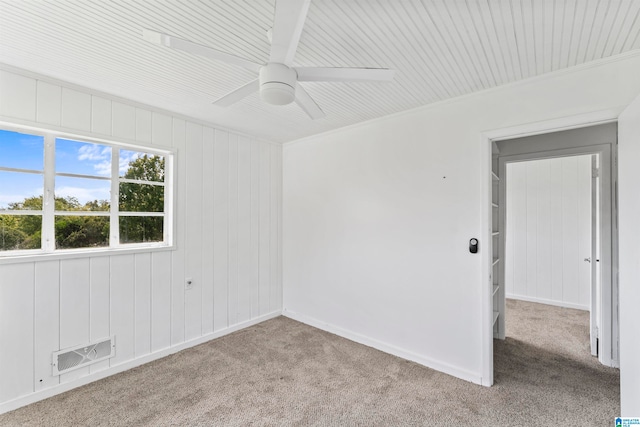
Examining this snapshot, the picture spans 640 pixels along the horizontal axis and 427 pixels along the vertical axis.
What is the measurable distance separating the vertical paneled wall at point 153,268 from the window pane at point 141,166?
17 cm

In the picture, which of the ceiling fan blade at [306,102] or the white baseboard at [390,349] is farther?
the white baseboard at [390,349]

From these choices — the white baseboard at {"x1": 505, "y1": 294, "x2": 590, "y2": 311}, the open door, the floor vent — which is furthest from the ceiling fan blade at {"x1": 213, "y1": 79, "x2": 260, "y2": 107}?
the white baseboard at {"x1": 505, "y1": 294, "x2": 590, "y2": 311}

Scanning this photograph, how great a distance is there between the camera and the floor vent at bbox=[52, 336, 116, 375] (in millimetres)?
2242

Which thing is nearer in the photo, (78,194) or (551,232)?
(78,194)

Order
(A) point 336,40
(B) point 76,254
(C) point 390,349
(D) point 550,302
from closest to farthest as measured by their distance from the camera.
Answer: (A) point 336,40, (B) point 76,254, (C) point 390,349, (D) point 550,302

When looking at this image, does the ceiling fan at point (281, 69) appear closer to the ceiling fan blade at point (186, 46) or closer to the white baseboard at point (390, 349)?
the ceiling fan blade at point (186, 46)

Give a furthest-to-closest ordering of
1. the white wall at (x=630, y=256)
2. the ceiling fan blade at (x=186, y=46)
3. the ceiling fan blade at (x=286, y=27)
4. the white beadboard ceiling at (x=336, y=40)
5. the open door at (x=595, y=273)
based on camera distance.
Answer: the open door at (x=595, y=273), the white wall at (x=630, y=256), the white beadboard ceiling at (x=336, y=40), the ceiling fan blade at (x=186, y=46), the ceiling fan blade at (x=286, y=27)

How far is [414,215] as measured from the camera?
2787mm

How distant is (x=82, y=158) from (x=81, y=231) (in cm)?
63

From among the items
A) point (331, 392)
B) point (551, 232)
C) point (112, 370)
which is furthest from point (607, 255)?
point (112, 370)

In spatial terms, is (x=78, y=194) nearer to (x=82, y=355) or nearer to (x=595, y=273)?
(x=82, y=355)

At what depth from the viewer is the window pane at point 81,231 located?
2.36 meters

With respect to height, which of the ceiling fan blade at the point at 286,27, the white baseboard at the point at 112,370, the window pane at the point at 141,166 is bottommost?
the white baseboard at the point at 112,370

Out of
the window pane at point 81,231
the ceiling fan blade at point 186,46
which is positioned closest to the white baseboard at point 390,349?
the window pane at point 81,231
